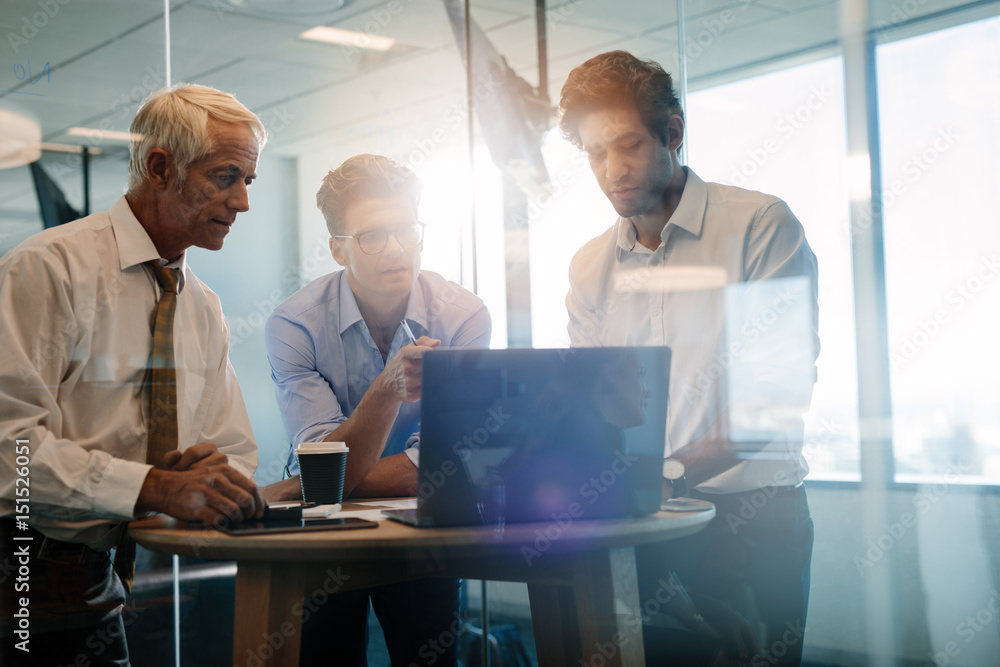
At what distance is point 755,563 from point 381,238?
1288 mm

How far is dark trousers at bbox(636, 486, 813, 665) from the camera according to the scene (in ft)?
6.26

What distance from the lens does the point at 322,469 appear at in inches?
59.5

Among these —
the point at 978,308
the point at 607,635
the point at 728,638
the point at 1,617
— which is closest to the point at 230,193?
the point at 1,617

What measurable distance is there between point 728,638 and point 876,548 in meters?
0.58

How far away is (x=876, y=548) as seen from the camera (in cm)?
230

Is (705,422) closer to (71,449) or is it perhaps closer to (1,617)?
(71,449)

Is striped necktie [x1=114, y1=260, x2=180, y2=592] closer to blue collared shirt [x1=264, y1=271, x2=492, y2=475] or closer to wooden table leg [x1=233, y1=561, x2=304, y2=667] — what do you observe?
blue collared shirt [x1=264, y1=271, x2=492, y2=475]

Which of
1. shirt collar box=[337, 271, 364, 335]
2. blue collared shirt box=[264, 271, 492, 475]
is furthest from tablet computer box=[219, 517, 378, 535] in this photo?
shirt collar box=[337, 271, 364, 335]

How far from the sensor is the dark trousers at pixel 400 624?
5.99 ft

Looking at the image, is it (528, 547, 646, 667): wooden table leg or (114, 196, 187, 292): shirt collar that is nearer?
(528, 547, 646, 667): wooden table leg

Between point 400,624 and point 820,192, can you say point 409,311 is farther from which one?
point 820,192

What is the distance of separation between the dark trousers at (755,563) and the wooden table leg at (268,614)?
0.96 metres

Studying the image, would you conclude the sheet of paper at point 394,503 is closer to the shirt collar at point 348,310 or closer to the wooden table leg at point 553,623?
the wooden table leg at point 553,623

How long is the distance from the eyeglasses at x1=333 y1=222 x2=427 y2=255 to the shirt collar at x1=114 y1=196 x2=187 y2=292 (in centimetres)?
55
